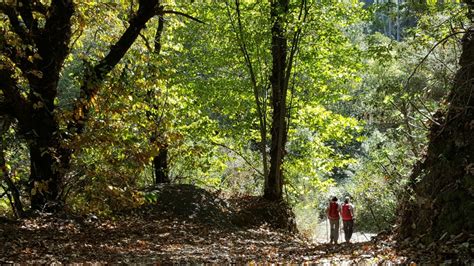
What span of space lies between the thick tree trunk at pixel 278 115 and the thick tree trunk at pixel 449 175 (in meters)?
7.33

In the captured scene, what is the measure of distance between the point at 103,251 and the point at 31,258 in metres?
1.39

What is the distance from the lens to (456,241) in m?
5.25

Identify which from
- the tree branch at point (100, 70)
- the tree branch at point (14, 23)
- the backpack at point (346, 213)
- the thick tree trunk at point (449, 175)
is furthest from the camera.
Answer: the backpack at point (346, 213)

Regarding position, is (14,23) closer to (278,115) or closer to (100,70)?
(100,70)

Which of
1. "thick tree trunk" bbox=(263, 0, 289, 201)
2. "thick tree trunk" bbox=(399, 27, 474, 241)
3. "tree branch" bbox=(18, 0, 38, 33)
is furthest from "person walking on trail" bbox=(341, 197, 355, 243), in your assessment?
"tree branch" bbox=(18, 0, 38, 33)

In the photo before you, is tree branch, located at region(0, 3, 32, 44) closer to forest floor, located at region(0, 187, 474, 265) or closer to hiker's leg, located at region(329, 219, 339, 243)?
forest floor, located at region(0, 187, 474, 265)

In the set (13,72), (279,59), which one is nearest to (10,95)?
(13,72)

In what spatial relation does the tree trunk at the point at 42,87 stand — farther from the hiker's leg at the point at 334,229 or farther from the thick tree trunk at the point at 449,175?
the hiker's leg at the point at 334,229

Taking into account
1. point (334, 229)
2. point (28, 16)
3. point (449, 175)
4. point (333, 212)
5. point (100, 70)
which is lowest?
point (334, 229)

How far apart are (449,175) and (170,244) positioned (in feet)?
19.0

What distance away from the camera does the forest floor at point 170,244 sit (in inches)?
246

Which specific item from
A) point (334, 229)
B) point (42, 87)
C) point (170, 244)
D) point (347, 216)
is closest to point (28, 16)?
point (42, 87)

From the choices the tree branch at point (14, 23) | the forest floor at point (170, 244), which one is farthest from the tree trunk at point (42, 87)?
the forest floor at point (170, 244)

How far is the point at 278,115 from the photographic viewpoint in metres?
15.0
